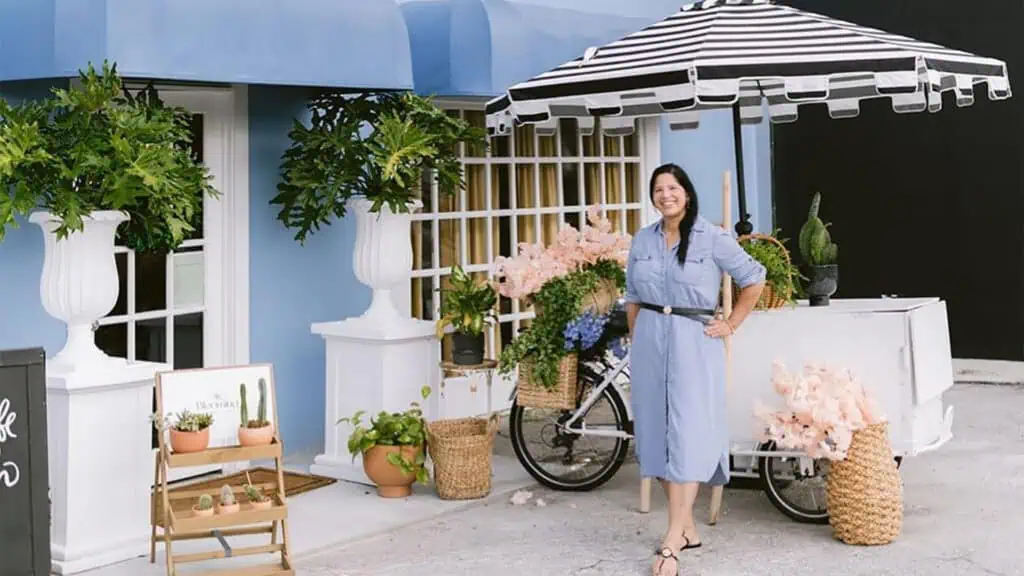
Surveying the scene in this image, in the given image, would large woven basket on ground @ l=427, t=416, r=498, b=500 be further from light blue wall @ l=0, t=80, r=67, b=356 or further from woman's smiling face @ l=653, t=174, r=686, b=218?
light blue wall @ l=0, t=80, r=67, b=356

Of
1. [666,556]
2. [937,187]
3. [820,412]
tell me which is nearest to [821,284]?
[820,412]

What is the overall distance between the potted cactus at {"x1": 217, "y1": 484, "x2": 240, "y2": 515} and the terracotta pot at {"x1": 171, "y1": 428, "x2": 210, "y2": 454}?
0.72 ft

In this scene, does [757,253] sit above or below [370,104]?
below

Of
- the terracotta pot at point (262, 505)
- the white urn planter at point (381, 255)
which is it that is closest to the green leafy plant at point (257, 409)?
the terracotta pot at point (262, 505)

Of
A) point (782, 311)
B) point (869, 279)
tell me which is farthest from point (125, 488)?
point (869, 279)

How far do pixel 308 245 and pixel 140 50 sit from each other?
2.32m

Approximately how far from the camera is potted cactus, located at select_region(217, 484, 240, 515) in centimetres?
570

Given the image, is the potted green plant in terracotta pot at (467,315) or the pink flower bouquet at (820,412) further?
the potted green plant in terracotta pot at (467,315)

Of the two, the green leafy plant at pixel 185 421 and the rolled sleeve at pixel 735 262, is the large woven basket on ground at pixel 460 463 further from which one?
the rolled sleeve at pixel 735 262

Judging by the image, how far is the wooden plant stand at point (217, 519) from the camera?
5641 millimetres

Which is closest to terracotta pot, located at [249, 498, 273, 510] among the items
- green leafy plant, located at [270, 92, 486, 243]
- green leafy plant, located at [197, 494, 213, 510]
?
green leafy plant, located at [197, 494, 213, 510]

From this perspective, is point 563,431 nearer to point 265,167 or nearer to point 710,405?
point 710,405

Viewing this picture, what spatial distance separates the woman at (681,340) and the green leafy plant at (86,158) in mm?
2281

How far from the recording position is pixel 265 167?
8.13 meters
